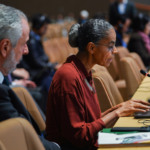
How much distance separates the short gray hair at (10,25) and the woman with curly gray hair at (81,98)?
48 centimetres

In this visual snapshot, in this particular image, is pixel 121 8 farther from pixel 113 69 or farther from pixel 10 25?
pixel 10 25

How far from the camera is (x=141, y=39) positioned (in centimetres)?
590

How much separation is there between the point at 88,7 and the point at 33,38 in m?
12.7

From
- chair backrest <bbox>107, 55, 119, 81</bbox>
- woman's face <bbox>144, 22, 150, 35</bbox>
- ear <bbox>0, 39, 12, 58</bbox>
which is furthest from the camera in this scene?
woman's face <bbox>144, 22, 150, 35</bbox>

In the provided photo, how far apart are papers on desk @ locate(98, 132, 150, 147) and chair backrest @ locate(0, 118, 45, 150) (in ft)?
1.22

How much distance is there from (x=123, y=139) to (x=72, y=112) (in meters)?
0.36

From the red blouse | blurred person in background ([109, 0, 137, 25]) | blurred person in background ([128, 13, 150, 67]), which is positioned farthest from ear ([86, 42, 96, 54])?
blurred person in background ([109, 0, 137, 25])

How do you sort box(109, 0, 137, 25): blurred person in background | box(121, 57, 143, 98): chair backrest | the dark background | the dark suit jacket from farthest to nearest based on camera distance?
the dark background, box(109, 0, 137, 25): blurred person in background, box(121, 57, 143, 98): chair backrest, the dark suit jacket

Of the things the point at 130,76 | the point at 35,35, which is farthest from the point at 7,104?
the point at 35,35

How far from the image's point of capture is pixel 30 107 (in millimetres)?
2316

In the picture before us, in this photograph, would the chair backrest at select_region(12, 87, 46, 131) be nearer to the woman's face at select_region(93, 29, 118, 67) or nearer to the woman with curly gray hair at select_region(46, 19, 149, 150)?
the woman with curly gray hair at select_region(46, 19, 149, 150)

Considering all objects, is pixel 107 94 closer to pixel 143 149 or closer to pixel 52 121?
pixel 52 121

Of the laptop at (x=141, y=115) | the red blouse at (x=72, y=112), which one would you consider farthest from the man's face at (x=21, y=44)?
the laptop at (x=141, y=115)

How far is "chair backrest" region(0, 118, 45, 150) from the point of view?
129cm
